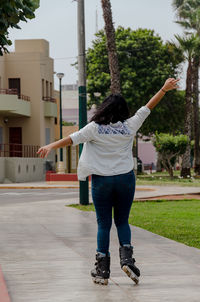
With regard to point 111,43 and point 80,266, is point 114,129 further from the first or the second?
point 111,43

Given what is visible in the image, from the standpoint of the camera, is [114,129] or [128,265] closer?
[128,265]

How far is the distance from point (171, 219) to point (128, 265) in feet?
26.0

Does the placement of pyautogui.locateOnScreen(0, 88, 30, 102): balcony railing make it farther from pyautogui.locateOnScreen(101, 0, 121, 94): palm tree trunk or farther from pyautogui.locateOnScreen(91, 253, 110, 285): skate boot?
pyautogui.locateOnScreen(91, 253, 110, 285): skate boot

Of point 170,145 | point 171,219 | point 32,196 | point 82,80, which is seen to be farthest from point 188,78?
point 171,219

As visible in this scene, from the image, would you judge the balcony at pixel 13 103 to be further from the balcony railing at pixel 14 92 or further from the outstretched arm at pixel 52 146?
the outstretched arm at pixel 52 146

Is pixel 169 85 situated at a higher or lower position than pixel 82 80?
lower

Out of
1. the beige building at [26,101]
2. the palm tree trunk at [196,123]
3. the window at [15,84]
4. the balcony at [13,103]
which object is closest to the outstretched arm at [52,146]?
the balcony at [13,103]

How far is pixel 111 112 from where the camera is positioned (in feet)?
23.1

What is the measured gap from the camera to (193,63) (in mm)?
43625

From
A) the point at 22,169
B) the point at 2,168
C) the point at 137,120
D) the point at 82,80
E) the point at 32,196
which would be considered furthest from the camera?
the point at 22,169

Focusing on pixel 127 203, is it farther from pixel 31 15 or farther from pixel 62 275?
pixel 31 15

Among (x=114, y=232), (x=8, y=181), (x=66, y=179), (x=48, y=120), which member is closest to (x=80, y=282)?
(x=114, y=232)

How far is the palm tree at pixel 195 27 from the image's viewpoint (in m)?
48.2

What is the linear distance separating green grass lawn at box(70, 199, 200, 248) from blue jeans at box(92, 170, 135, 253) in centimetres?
334
